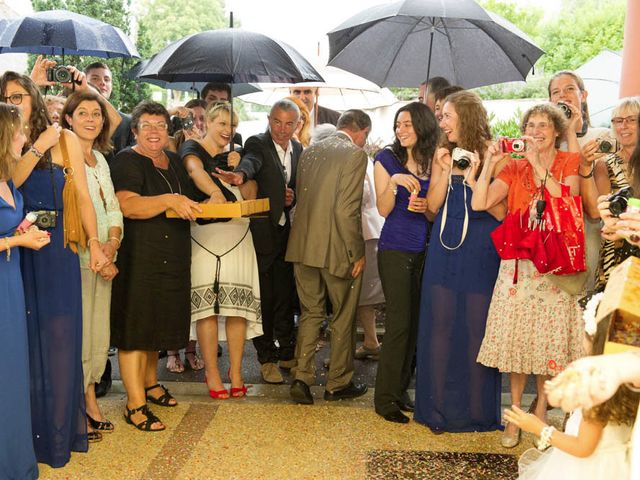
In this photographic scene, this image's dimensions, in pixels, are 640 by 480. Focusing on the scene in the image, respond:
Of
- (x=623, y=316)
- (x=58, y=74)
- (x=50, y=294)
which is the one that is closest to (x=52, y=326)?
(x=50, y=294)

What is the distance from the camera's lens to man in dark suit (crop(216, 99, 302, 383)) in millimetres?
5207

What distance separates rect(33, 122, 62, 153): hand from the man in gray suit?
1675 mm

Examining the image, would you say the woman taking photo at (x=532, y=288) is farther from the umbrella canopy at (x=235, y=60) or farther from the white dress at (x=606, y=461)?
the white dress at (x=606, y=461)

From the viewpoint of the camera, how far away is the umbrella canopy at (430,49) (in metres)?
5.44

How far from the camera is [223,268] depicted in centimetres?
495

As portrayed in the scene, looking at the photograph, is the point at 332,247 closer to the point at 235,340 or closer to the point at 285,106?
the point at 235,340

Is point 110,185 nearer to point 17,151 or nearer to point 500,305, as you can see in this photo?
point 17,151

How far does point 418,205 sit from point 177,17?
37252 millimetres

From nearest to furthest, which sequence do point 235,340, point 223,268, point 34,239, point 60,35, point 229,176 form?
point 34,239
point 229,176
point 223,268
point 235,340
point 60,35

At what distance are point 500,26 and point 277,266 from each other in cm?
218

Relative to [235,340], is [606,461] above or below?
above

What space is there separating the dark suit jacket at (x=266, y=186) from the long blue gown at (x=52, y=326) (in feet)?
4.90

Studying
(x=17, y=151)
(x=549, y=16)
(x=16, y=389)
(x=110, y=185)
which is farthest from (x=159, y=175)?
(x=549, y=16)

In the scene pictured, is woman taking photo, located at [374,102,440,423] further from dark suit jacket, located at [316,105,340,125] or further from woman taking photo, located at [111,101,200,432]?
dark suit jacket, located at [316,105,340,125]
